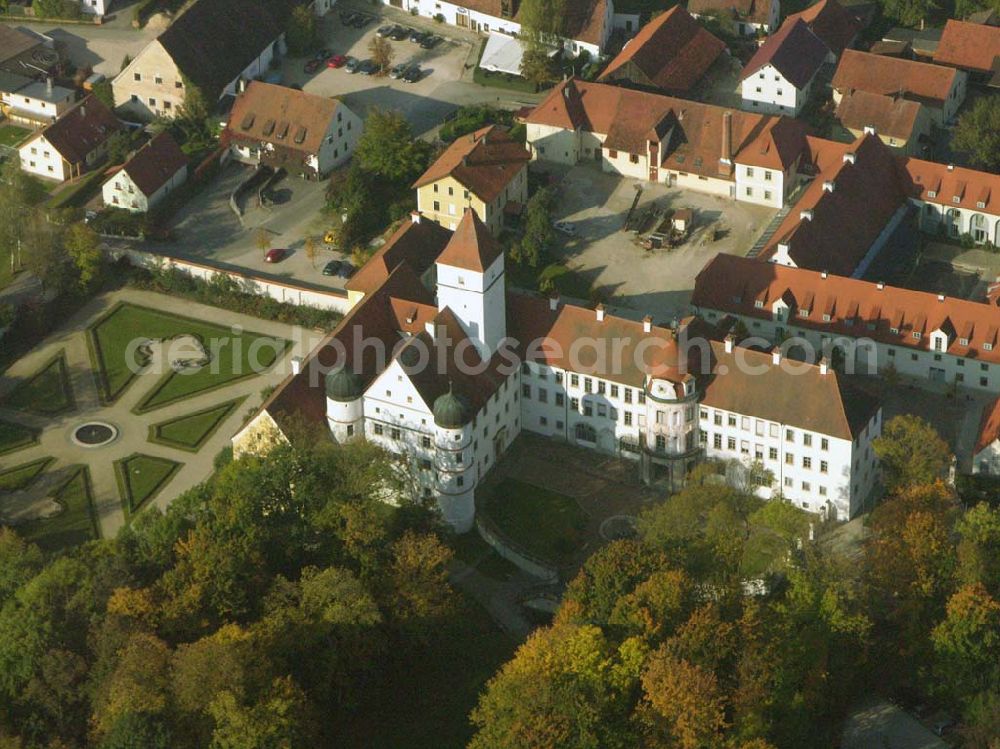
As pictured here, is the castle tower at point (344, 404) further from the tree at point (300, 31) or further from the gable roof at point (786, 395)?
the tree at point (300, 31)

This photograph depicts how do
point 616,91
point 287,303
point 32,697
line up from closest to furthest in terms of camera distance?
1. point 32,697
2. point 287,303
3. point 616,91

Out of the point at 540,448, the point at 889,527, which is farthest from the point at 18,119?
the point at 889,527

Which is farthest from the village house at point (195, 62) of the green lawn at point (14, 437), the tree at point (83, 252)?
the green lawn at point (14, 437)

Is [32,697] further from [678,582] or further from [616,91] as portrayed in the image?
[616,91]

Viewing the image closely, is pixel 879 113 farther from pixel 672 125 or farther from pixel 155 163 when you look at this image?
pixel 155 163

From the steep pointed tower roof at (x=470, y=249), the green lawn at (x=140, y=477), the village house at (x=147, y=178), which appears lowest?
the green lawn at (x=140, y=477)

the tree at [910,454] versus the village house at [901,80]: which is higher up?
the village house at [901,80]

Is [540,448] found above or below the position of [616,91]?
below
